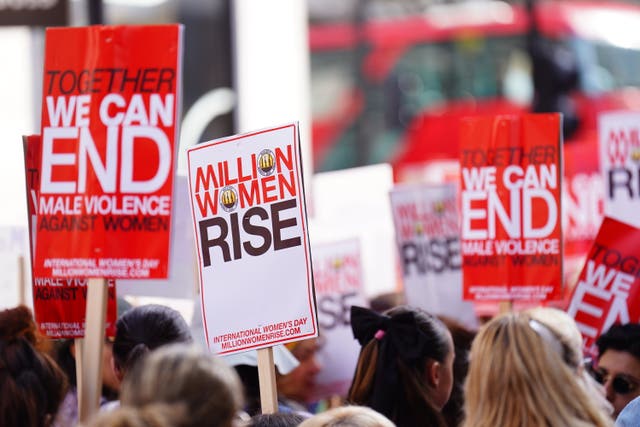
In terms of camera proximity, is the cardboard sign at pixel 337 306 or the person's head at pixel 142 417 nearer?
the person's head at pixel 142 417

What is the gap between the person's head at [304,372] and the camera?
5062 millimetres

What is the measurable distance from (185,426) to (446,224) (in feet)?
14.1

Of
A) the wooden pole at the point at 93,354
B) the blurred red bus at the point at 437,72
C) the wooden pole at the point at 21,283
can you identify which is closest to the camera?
the wooden pole at the point at 93,354

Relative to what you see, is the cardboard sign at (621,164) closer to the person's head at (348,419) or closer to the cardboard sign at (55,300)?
the cardboard sign at (55,300)

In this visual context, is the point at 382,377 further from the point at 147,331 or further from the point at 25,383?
the point at 25,383

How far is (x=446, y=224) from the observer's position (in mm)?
6270

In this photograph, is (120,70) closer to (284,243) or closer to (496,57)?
(284,243)

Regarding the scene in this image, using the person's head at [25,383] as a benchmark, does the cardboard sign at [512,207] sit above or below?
above

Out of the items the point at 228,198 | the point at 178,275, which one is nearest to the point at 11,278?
the point at 178,275

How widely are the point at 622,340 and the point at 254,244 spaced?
4.75ft

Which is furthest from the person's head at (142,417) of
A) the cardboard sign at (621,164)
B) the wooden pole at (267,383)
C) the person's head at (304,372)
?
the cardboard sign at (621,164)

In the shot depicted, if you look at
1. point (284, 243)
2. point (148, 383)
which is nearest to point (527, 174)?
point (284, 243)

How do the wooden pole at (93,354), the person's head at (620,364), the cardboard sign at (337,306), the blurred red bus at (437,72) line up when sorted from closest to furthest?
1. the wooden pole at (93,354)
2. the person's head at (620,364)
3. the cardboard sign at (337,306)
4. the blurred red bus at (437,72)

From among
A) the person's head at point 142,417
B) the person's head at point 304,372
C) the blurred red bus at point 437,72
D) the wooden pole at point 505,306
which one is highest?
the blurred red bus at point 437,72
